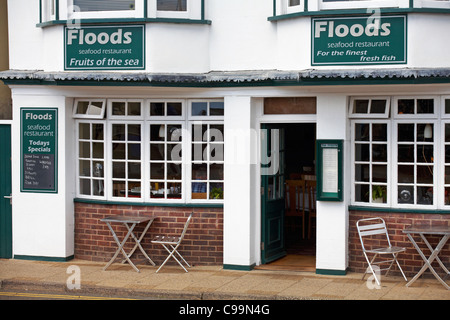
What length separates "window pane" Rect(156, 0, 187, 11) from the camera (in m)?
13.1

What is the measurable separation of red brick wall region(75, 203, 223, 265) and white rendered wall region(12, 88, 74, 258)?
0.37 meters

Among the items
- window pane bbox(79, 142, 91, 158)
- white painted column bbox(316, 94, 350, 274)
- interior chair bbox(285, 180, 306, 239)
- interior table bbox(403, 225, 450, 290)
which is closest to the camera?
interior table bbox(403, 225, 450, 290)

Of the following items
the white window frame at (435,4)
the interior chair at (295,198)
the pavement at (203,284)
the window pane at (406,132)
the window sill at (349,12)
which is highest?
the white window frame at (435,4)

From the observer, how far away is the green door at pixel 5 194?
14.3 meters

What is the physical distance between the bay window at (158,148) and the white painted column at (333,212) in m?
1.81

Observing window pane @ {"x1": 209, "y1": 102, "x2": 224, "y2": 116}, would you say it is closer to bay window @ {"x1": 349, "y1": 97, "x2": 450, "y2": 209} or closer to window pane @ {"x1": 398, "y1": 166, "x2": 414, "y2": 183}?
bay window @ {"x1": 349, "y1": 97, "x2": 450, "y2": 209}

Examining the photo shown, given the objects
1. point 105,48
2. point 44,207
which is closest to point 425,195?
point 105,48

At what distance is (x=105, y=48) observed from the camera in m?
13.2

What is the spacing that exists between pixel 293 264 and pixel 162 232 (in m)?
2.34

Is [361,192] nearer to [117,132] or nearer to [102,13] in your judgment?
[117,132]

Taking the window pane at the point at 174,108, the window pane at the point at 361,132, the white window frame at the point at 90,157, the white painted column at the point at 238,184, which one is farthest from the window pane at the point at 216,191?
the window pane at the point at 361,132

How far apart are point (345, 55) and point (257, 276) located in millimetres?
3797

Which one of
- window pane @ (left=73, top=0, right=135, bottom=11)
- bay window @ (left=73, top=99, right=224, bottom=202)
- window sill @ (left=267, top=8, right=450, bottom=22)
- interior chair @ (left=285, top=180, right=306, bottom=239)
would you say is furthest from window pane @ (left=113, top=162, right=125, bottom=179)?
interior chair @ (left=285, top=180, right=306, bottom=239)

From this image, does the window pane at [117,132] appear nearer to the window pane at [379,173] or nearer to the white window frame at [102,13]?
the white window frame at [102,13]
